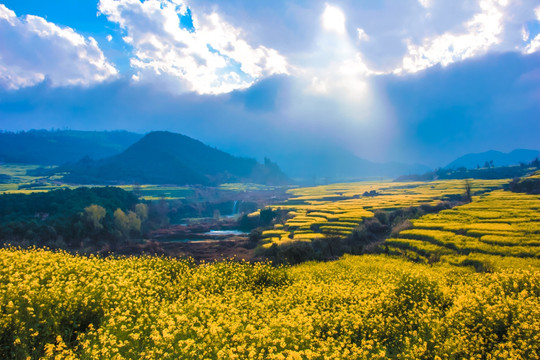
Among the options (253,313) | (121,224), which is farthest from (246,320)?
(121,224)

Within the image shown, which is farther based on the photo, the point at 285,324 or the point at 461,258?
the point at 461,258

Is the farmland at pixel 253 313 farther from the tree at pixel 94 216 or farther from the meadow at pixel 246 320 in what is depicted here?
the tree at pixel 94 216

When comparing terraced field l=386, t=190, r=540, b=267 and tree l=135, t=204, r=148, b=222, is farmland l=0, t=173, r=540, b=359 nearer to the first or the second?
terraced field l=386, t=190, r=540, b=267

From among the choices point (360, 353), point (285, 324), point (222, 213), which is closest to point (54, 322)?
point (285, 324)

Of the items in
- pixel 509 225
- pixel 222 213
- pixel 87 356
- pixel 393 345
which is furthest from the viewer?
pixel 222 213

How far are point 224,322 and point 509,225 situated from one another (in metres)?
39.4

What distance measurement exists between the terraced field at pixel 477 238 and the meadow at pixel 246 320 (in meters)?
13.2

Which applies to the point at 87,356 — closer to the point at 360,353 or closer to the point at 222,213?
the point at 360,353

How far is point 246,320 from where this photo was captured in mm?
11508

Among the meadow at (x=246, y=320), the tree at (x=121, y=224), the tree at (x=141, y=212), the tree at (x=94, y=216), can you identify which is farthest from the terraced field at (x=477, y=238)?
the tree at (x=141, y=212)

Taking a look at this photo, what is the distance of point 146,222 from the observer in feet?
256

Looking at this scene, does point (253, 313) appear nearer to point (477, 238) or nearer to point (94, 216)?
point (477, 238)

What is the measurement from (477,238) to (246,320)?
31146 mm

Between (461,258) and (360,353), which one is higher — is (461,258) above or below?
below
